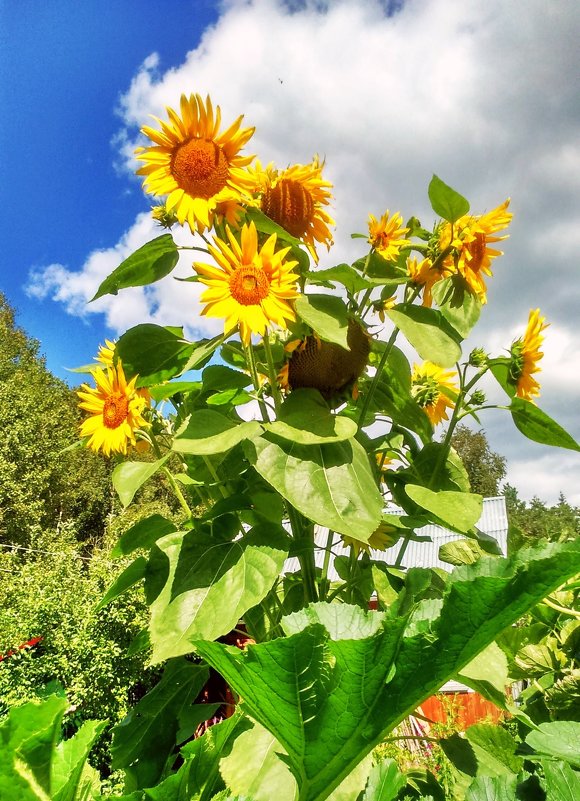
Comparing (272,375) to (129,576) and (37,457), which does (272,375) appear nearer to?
(129,576)

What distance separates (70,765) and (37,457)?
15.6 m

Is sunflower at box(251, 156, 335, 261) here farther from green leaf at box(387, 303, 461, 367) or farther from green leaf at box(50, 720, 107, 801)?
green leaf at box(50, 720, 107, 801)

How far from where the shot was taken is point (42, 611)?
3.92 metres

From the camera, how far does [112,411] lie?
103cm

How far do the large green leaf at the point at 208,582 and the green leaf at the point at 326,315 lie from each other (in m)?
0.26

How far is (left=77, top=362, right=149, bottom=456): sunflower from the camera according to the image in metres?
1.01

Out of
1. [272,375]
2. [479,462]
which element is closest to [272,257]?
[272,375]

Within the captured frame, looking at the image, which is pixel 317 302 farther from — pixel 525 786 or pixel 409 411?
pixel 525 786

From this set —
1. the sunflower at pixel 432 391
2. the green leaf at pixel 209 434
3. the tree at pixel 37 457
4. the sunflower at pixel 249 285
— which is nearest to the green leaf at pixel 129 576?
the green leaf at pixel 209 434

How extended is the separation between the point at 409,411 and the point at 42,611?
142 inches

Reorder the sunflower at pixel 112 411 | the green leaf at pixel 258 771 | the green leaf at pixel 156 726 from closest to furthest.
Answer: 1. the green leaf at pixel 258 771
2. the green leaf at pixel 156 726
3. the sunflower at pixel 112 411

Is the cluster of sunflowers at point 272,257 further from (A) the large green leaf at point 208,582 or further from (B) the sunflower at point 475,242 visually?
(A) the large green leaf at point 208,582

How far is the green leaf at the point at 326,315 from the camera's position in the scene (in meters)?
0.74

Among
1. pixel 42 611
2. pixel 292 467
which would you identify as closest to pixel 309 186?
pixel 292 467
